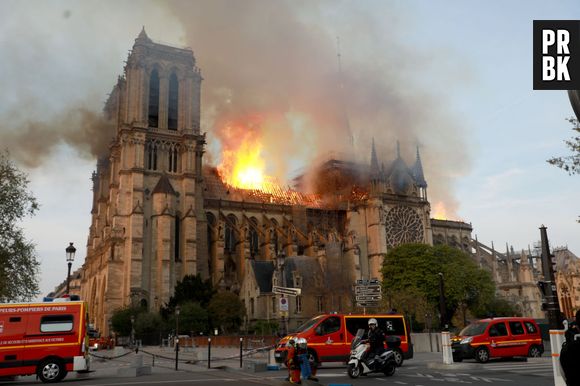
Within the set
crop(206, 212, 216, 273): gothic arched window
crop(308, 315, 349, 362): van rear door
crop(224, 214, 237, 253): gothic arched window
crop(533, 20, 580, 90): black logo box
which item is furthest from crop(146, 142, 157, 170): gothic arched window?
crop(533, 20, 580, 90): black logo box

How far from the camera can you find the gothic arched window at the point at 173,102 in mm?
68500

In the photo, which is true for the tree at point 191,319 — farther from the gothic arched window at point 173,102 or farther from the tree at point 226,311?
the gothic arched window at point 173,102

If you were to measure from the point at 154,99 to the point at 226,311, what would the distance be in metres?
30.2

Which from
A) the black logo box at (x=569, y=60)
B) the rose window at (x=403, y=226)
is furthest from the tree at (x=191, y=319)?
the black logo box at (x=569, y=60)

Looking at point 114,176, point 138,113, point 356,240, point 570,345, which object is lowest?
point 570,345

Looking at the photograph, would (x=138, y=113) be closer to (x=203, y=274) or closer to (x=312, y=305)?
(x=203, y=274)

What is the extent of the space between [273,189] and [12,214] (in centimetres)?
6028

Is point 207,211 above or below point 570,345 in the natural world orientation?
above

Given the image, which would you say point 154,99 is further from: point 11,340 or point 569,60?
point 569,60

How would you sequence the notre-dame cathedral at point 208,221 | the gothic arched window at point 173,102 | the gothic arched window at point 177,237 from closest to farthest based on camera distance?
the notre-dame cathedral at point 208,221 < the gothic arched window at point 177,237 < the gothic arched window at point 173,102

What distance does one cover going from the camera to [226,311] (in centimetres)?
5272

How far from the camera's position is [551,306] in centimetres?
995

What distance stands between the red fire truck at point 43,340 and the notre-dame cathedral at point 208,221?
3333cm

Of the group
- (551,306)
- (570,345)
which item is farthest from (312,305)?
(570,345)
